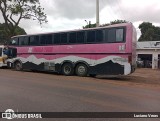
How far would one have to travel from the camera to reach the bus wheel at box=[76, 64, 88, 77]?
20.4 m

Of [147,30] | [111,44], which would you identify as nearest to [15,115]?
[111,44]

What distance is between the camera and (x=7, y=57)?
2691 centimetres

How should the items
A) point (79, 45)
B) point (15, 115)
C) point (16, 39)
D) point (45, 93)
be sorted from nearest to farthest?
point (15, 115), point (45, 93), point (79, 45), point (16, 39)

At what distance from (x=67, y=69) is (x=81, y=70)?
1343 millimetres

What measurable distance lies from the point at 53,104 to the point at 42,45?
14644 mm

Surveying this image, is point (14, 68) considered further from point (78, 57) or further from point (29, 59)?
point (78, 57)

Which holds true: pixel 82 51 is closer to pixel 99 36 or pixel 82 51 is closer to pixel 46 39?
pixel 99 36

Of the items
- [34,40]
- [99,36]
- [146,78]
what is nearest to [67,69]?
[99,36]

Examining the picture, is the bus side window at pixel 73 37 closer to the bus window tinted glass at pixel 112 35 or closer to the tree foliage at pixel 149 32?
the bus window tinted glass at pixel 112 35

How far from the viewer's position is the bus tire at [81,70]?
67.1 feet

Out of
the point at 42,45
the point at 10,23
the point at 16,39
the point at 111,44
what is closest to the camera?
the point at 111,44

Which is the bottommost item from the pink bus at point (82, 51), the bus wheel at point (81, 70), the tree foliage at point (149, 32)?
the bus wheel at point (81, 70)

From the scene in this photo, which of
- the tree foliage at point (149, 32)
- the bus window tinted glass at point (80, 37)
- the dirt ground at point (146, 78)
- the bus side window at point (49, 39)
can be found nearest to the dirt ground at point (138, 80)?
the dirt ground at point (146, 78)

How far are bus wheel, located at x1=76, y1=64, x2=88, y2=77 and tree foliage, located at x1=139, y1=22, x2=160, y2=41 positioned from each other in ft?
206
